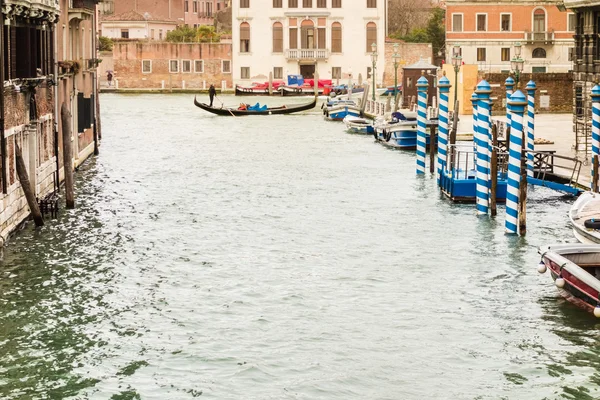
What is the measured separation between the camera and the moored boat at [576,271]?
12.5 metres

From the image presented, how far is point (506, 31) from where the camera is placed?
5459 cm

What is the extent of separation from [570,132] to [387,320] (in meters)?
19.0

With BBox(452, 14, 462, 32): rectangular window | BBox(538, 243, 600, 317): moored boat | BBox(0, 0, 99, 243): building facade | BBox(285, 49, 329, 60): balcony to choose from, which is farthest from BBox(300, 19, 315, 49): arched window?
BBox(538, 243, 600, 317): moored boat

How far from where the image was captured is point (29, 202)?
17062 mm

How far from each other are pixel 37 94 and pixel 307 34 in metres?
47.2

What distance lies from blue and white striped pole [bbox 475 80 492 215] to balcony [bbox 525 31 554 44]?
36705 mm

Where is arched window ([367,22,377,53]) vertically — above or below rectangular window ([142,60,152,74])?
above

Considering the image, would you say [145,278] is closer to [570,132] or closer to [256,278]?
[256,278]

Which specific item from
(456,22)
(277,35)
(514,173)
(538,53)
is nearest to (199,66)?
(277,35)

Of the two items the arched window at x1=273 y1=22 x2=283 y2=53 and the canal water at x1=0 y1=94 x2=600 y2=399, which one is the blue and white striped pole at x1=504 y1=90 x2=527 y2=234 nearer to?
the canal water at x1=0 y1=94 x2=600 y2=399

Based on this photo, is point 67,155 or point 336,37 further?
point 336,37

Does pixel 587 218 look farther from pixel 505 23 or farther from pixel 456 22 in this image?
pixel 505 23

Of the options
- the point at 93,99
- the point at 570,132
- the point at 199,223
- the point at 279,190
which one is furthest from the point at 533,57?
the point at 199,223

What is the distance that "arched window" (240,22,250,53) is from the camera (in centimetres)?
6600
